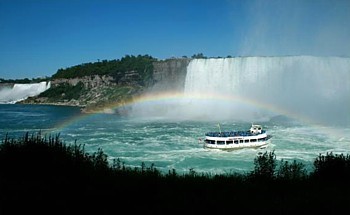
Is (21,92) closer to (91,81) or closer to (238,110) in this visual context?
(91,81)

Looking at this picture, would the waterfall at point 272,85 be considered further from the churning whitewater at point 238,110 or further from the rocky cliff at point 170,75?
the rocky cliff at point 170,75

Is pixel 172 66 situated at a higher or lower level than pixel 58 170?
higher

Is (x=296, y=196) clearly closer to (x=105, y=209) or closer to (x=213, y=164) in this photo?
(x=105, y=209)

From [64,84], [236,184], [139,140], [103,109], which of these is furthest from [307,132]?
[64,84]

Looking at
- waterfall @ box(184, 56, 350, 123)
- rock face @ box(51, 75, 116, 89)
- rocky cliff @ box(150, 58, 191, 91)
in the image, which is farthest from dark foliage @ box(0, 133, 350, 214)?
rock face @ box(51, 75, 116, 89)

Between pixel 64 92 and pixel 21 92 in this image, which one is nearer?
pixel 64 92

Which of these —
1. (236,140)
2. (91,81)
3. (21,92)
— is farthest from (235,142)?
(21,92)

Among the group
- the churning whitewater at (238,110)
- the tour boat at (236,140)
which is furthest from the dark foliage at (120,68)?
the tour boat at (236,140)
